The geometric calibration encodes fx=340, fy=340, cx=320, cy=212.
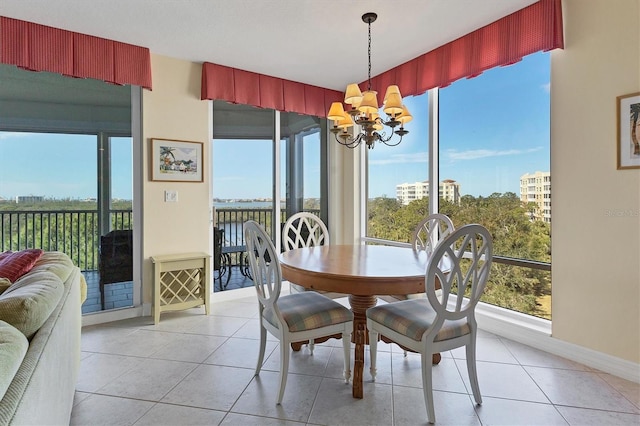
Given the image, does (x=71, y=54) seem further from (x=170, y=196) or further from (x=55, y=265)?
(x=55, y=265)

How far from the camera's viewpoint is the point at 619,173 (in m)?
2.12

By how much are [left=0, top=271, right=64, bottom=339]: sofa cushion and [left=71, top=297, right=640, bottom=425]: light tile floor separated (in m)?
0.79

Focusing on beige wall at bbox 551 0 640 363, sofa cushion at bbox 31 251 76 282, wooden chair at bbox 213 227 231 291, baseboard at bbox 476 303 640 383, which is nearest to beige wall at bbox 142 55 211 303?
wooden chair at bbox 213 227 231 291

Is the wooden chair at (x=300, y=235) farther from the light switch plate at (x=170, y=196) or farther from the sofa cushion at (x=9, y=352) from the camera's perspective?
the sofa cushion at (x=9, y=352)

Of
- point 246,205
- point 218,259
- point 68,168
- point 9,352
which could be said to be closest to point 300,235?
point 246,205

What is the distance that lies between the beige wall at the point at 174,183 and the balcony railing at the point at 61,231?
28 centimetres

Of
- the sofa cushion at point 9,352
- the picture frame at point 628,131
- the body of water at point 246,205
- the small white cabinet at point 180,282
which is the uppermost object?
the picture frame at point 628,131

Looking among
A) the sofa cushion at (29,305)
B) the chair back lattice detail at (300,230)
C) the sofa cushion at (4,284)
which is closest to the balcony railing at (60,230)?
the chair back lattice detail at (300,230)

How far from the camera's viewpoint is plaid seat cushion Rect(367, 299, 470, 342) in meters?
1.72

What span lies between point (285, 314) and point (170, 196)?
81.2 inches

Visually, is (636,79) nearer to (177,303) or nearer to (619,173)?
(619,173)

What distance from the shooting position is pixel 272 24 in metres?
2.70

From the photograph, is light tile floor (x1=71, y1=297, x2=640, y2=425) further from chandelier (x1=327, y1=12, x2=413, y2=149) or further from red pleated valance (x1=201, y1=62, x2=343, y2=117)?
red pleated valance (x1=201, y1=62, x2=343, y2=117)

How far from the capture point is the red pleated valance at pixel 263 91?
3465 millimetres
